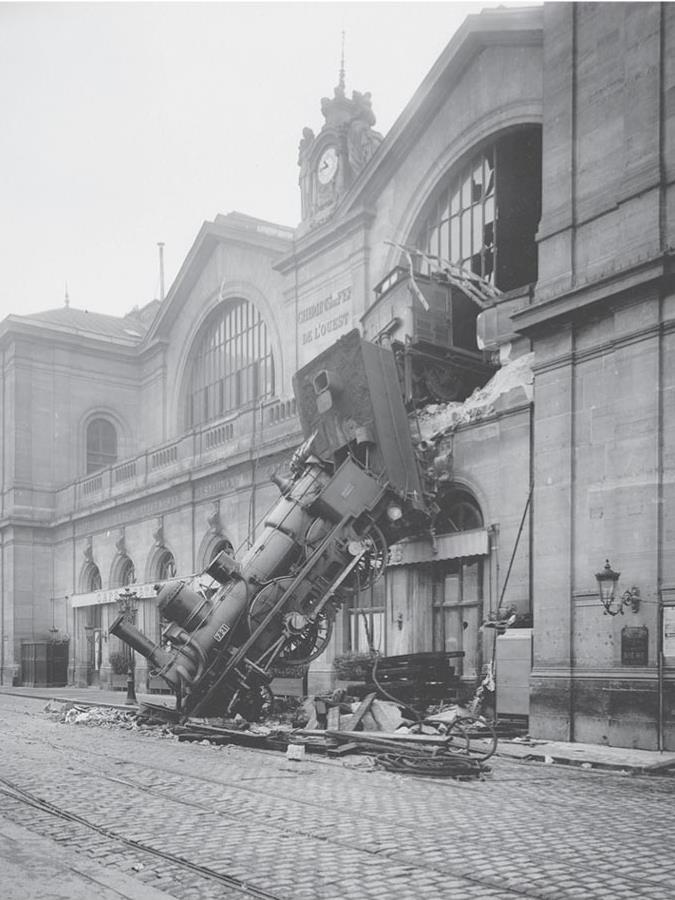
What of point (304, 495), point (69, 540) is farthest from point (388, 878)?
point (69, 540)

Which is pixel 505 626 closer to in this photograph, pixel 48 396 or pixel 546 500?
pixel 546 500

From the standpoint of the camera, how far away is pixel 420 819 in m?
9.05

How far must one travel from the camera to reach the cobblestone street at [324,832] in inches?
266

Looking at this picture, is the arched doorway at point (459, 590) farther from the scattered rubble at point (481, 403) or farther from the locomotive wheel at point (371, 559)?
the locomotive wheel at point (371, 559)

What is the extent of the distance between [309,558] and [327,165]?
1614 centimetres

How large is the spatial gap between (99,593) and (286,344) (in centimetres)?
1203

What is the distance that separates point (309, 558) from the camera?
17.8 m

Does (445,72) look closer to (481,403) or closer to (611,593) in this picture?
(481,403)

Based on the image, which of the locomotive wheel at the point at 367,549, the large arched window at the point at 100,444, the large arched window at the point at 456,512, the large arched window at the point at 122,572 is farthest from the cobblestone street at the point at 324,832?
the large arched window at the point at 100,444

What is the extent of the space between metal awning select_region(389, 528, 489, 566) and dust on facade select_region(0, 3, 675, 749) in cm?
6

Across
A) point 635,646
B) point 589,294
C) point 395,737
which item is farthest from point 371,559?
point 589,294

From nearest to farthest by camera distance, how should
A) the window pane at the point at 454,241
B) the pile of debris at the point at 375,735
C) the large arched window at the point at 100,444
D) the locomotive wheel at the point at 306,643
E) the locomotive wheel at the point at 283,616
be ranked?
the pile of debris at the point at 375,735 < the locomotive wheel at the point at 283,616 < the locomotive wheel at the point at 306,643 < the window pane at the point at 454,241 < the large arched window at the point at 100,444

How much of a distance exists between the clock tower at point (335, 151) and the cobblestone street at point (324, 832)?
19758mm

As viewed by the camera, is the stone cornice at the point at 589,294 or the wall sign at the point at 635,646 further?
the stone cornice at the point at 589,294
